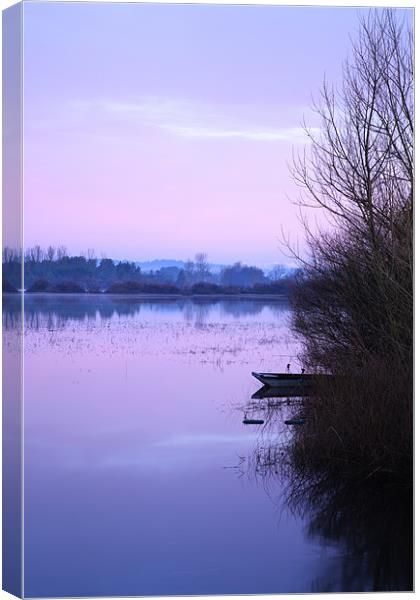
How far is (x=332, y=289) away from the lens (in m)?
9.95

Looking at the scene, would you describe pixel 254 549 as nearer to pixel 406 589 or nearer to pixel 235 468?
pixel 406 589

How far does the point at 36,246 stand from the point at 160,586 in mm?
3486

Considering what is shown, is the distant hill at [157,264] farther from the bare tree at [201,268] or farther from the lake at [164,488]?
the lake at [164,488]

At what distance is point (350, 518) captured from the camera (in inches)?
265

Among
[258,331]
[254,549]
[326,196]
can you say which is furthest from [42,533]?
[258,331]

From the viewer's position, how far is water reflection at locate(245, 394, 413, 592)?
5320mm

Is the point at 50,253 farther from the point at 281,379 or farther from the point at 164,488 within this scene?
the point at 281,379

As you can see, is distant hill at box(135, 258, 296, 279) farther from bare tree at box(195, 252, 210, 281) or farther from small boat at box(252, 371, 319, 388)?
small boat at box(252, 371, 319, 388)

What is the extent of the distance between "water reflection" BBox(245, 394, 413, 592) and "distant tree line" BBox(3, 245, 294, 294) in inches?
93.9

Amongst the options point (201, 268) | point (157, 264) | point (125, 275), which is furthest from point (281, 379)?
point (125, 275)

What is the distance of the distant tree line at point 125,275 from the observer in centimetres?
898

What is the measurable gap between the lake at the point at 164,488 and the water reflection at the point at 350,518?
17mm

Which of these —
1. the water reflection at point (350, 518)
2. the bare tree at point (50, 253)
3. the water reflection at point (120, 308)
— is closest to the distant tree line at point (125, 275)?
the bare tree at point (50, 253)

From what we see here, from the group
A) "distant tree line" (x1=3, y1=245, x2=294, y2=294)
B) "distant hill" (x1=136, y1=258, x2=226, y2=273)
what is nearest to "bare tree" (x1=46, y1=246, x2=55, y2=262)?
"distant tree line" (x1=3, y1=245, x2=294, y2=294)
